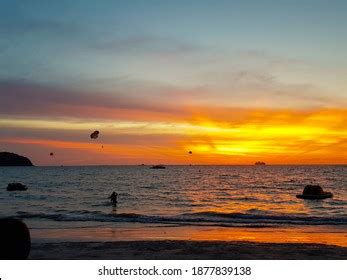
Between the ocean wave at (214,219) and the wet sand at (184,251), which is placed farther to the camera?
the ocean wave at (214,219)

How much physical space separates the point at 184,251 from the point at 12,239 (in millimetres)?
8501

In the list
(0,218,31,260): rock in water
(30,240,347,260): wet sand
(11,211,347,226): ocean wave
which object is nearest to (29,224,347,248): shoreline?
(30,240,347,260): wet sand

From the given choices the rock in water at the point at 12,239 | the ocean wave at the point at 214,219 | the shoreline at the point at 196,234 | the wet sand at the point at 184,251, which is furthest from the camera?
the ocean wave at the point at 214,219

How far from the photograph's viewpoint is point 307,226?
3341 centimetres

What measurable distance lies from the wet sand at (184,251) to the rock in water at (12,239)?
14.1 ft

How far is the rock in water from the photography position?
13312 mm

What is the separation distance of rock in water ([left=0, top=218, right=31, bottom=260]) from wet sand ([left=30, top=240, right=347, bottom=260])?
14.1 feet

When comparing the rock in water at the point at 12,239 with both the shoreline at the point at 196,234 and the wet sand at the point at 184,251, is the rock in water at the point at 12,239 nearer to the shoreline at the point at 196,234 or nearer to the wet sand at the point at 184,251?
the wet sand at the point at 184,251

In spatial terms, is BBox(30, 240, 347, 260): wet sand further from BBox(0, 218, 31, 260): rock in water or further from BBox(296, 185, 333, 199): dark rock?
BBox(296, 185, 333, 199): dark rock

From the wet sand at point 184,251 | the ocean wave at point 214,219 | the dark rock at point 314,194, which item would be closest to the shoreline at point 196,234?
the wet sand at point 184,251

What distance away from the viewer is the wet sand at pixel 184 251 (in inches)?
722
